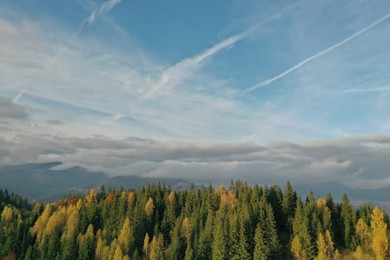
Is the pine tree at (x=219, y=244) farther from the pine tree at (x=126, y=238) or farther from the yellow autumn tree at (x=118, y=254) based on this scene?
the pine tree at (x=126, y=238)

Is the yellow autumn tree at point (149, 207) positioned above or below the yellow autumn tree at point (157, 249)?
above

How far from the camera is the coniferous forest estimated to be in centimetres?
13512

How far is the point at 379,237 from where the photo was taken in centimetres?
12912

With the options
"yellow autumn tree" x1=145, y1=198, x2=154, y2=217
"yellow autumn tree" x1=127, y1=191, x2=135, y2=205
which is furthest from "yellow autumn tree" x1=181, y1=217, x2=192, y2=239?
"yellow autumn tree" x1=127, y1=191, x2=135, y2=205

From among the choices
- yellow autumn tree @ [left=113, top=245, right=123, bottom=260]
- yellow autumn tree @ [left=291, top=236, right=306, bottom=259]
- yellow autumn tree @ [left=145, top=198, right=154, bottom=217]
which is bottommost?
yellow autumn tree @ [left=113, top=245, right=123, bottom=260]

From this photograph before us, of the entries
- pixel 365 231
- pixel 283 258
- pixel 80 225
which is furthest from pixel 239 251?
pixel 80 225

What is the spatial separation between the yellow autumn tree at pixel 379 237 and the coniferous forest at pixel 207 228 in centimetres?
3

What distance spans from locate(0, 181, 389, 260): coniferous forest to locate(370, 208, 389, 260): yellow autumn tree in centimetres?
3

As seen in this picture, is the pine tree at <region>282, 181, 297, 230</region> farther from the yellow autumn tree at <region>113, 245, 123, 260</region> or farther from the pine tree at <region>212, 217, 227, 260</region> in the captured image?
the yellow autumn tree at <region>113, 245, 123, 260</region>

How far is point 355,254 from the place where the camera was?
132500mm

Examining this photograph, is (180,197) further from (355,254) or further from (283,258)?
(355,254)

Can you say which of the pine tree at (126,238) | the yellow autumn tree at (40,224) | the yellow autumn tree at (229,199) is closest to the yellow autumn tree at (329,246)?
the yellow autumn tree at (229,199)

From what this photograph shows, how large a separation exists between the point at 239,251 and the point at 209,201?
42187mm

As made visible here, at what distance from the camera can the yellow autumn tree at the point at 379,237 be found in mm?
126375
